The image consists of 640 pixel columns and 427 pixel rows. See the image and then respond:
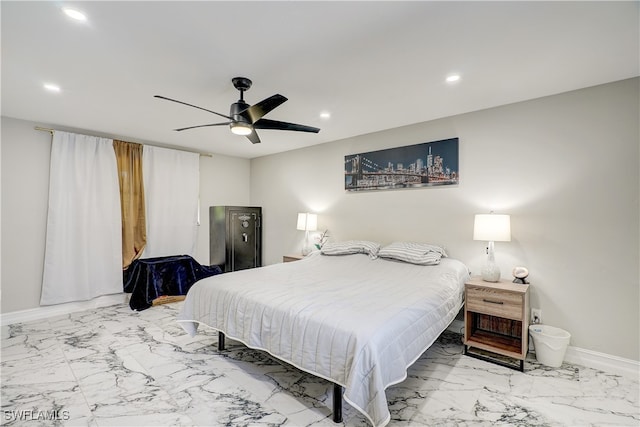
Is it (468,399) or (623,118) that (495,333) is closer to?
(468,399)

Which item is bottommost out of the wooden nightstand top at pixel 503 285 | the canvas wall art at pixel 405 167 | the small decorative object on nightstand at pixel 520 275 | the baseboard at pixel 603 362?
the baseboard at pixel 603 362

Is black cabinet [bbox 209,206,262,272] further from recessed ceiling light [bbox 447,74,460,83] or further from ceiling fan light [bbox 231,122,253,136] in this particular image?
recessed ceiling light [bbox 447,74,460,83]

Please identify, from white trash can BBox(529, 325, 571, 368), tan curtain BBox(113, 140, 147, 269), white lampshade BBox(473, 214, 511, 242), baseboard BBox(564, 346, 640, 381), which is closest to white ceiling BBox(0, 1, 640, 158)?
tan curtain BBox(113, 140, 147, 269)

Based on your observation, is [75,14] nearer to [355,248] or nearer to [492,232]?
[355,248]

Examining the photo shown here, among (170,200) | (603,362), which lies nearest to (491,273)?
(603,362)

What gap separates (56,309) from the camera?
3.89m

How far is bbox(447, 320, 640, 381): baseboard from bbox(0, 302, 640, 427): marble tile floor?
0.10m

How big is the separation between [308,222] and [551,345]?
3148mm

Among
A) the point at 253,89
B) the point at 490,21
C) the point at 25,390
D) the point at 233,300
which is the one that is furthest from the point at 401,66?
the point at 25,390

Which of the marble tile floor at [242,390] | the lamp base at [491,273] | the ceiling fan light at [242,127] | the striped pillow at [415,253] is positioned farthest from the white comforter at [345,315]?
the ceiling fan light at [242,127]

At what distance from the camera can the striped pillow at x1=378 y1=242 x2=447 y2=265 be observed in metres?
3.20

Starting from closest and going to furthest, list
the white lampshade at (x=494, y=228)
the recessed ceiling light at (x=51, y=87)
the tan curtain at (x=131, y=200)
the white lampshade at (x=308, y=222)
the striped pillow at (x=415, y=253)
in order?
the recessed ceiling light at (x=51, y=87) < the white lampshade at (x=494, y=228) < the striped pillow at (x=415, y=253) < the tan curtain at (x=131, y=200) < the white lampshade at (x=308, y=222)

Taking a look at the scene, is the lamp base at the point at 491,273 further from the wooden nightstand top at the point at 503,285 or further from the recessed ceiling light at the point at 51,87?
the recessed ceiling light at the point at 51,87

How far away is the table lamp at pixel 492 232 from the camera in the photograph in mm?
2822
